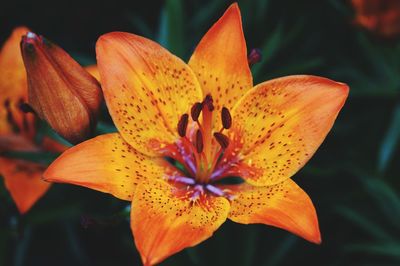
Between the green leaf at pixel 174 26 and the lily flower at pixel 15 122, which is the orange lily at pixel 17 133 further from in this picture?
the green leaf at pixel 174 26

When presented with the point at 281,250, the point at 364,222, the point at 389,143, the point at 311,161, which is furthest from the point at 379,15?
the point at 281,250

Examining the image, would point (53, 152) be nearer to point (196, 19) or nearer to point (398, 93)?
point (196, 19)

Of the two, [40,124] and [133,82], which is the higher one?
[133,82]

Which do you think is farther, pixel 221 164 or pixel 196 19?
pixel 196 19

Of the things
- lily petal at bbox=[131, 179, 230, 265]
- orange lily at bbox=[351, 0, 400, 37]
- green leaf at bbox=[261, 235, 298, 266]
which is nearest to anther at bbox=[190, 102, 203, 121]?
lily petal at bbox=[131, 179, 230, 265]

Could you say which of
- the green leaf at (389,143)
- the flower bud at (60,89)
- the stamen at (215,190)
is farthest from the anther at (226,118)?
the green leaf at (389,143)

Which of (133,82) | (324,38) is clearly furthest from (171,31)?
(324,38)
